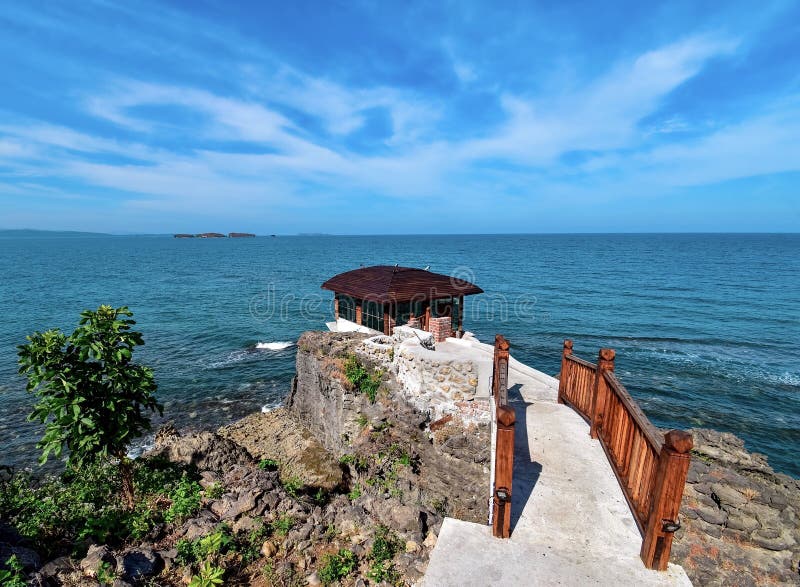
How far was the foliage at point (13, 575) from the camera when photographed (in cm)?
545

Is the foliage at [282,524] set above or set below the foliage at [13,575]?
below

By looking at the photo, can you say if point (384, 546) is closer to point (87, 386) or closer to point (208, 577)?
point (208, 577)

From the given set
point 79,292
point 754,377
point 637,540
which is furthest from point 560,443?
point 79,292

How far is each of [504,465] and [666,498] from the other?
205 centimetres

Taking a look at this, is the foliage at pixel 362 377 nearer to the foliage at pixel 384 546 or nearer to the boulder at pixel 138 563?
the foliage at pixel 384 546

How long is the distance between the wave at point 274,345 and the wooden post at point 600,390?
29.6 metres

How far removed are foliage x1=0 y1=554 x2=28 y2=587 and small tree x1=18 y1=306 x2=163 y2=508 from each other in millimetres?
1770

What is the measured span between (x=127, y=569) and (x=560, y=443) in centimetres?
873

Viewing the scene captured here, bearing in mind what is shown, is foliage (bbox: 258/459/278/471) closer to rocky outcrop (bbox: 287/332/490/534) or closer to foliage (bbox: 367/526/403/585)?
rocky outcrop (bbox: 287/332/490/534)

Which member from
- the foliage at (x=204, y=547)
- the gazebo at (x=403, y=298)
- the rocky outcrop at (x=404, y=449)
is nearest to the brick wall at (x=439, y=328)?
the gazebo at (x=403, y=298)

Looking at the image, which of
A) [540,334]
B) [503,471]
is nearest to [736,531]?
[503,471]

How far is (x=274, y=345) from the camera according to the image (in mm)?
35312

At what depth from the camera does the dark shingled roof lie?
19.8 meters

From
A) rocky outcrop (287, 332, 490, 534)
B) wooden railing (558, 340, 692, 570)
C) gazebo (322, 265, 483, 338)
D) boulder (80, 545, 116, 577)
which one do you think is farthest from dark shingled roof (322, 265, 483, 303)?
boulder (80, 545, 116, 577)
